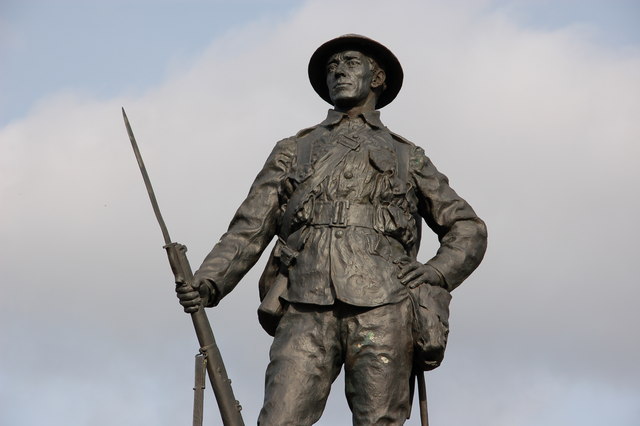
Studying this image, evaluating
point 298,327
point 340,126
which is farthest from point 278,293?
point 340,126

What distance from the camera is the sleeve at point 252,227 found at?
1775 centimetres

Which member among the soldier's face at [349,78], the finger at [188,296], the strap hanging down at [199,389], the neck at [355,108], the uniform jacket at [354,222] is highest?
the soldier's face at [349,78]

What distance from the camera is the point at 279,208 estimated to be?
18.1m

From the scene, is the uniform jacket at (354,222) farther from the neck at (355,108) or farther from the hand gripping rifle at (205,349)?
the hand gripping rifle at (205,349)

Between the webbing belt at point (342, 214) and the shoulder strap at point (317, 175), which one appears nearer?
the webbing belt at point (342, 214)

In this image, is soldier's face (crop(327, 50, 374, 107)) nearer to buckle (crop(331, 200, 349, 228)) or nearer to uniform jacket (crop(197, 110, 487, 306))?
uniform jacket (crop(197, 110, 487, 306))

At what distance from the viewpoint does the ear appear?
18.6 m

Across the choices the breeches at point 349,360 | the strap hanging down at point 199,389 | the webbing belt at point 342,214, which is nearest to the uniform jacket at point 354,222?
the webbing belt at point 342,214

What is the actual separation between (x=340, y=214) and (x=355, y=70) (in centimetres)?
152

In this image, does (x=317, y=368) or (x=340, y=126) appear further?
(x=340, y=126)

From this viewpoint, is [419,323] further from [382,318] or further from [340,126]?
[340,126]

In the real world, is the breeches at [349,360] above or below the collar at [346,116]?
below

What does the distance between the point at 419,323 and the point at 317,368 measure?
0.95m

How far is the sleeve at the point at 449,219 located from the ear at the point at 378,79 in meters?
0.74
